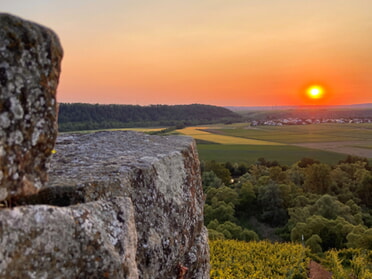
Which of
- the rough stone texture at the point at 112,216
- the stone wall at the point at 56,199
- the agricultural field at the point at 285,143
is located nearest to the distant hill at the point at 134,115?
the agricultural field at the point at 285,143

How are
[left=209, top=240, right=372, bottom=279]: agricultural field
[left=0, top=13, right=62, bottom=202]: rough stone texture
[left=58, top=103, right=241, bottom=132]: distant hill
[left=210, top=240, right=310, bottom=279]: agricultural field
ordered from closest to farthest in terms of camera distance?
[left=0, top=13, right=62, bottom=202]: rough stone texture
[left=209, top=240, right=372, bottom=279]: agricultural field
[left=210, top=240, right=310, bottom=279]: agricultural field
[left=58, top=103, right=241, bottom=132]: distant hill

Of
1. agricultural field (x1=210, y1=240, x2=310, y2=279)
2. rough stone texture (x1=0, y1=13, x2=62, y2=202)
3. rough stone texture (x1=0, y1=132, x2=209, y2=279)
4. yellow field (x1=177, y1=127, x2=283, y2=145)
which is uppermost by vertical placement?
rough stone texture (x1=0, y1=13, x2=62, y2=202)

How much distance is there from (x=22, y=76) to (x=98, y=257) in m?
1.61

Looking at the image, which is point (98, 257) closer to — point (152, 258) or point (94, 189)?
point (94, 189)

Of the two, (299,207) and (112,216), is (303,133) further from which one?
(112,216)

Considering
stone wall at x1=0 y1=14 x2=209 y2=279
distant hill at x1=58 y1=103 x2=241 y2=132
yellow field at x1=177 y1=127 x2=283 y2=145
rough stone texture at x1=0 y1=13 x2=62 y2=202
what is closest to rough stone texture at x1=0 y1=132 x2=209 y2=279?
stone wall at x1=0 y1=14 x2=209 y2=279

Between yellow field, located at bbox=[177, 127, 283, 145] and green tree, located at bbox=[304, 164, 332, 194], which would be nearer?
green tree, located at bbox=[304, 164, 332, 194]

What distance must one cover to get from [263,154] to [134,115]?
1579 inches

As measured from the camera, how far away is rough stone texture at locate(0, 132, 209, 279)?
2.77m

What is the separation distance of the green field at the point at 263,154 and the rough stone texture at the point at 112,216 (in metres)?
59.6

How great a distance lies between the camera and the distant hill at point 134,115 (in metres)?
77.6

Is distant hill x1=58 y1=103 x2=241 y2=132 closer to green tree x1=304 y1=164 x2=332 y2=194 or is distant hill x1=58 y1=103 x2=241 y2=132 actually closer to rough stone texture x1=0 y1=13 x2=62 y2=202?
green tree x1=304 y1=164 x2=332 y2=194

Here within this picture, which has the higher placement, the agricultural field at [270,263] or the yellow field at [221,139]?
the yellow field at [221,139]

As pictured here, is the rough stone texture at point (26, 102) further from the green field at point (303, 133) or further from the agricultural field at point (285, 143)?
the green field at point (303, 133)
